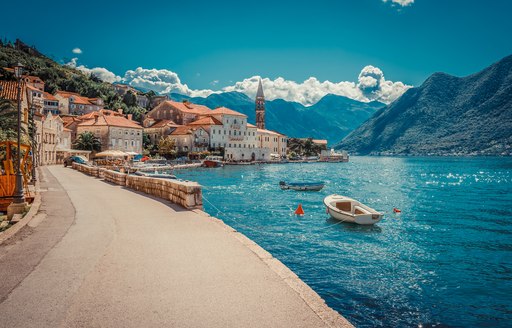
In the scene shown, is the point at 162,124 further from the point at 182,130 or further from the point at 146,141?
the point at 182,130

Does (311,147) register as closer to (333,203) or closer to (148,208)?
(333,203)

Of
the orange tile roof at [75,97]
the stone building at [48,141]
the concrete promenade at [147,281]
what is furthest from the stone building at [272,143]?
the concrete promenade at [147,281]

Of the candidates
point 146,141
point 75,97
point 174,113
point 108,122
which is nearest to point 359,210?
point 108,122

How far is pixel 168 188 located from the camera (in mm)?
17047

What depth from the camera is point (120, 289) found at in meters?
6.27

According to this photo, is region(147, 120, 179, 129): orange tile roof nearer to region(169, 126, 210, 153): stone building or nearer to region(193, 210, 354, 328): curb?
region(169, 126, 210, 153): stone building

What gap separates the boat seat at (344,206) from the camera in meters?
24.6

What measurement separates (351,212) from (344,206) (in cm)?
105

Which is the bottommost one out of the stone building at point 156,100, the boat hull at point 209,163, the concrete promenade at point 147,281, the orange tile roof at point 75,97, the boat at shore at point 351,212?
the boat at shore at point 351,212

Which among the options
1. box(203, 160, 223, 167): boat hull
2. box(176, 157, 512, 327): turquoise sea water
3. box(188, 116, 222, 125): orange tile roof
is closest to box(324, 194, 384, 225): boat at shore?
box(176, 157, 512, 327): turquoise sea water

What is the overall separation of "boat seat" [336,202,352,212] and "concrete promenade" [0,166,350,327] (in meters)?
14.9

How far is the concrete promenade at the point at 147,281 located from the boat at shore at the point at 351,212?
12501mm

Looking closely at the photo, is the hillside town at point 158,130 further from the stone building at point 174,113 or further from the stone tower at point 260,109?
the stone tower at point 260,109

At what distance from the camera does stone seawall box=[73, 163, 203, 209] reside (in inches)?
577
